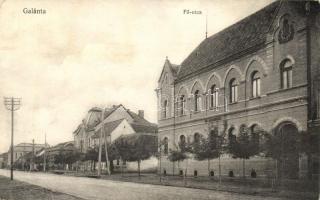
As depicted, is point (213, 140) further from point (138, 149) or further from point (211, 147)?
point (138, 149)

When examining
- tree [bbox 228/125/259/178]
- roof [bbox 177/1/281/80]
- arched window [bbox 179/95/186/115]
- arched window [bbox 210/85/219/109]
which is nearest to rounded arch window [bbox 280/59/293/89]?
roof [bbox 177/1/281/80]

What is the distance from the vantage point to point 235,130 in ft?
92.9

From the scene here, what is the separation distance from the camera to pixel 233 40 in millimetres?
30719

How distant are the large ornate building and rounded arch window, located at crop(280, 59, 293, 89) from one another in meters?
0.06

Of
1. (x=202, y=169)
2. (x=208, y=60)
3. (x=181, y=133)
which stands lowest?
(x=202, y=169)

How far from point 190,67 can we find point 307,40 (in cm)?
1568

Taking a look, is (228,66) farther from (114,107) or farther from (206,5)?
(114,107)

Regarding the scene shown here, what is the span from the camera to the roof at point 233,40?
26858 mm

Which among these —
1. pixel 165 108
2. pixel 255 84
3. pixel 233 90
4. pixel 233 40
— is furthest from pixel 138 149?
pixel 255 84

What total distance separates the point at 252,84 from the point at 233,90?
269 centimetres

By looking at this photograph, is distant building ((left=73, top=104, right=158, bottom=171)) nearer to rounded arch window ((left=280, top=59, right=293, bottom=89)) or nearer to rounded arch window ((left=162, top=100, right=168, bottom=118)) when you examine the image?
rounded arch window ((left=162, top=100, right=168, bottom=118))

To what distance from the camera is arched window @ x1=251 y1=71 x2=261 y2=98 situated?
26.3m

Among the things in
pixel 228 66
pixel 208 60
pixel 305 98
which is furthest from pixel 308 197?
pixel 208 60

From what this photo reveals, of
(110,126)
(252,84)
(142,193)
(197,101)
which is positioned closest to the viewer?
(142,193)
